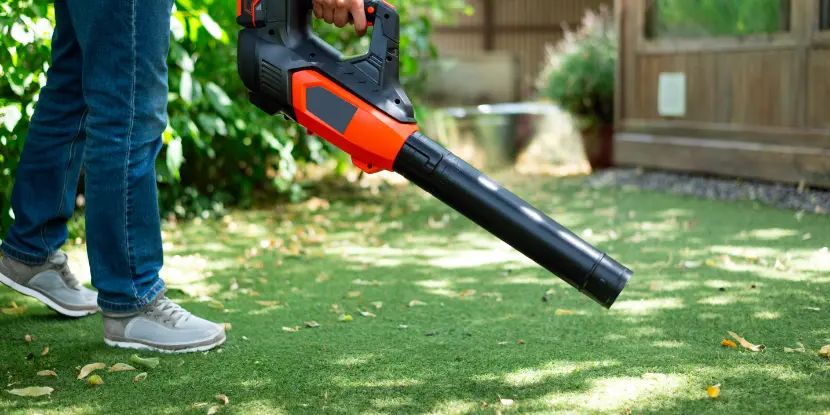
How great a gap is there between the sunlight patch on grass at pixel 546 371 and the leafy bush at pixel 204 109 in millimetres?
1690

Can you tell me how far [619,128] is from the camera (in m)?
5.82

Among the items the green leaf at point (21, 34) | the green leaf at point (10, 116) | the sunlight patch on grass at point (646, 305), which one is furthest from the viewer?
the green leaf at point (10, 116)

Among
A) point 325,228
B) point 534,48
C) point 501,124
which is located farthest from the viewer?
point 534,48

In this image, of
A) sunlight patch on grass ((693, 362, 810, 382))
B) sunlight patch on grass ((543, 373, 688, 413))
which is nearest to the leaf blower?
sunlight patch on grass ((543, 373, 688, 413))

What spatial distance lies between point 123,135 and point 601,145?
177 inches

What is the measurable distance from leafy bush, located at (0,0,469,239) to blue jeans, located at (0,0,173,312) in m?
0.52

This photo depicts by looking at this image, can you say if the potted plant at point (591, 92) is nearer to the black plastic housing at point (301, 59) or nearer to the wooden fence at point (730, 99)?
the wooden fence at point (730, 99)

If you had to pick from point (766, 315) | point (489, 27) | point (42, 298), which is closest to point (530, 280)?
point (766, 315)

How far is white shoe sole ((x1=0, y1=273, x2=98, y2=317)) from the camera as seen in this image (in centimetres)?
224

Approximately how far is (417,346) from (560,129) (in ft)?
16.5

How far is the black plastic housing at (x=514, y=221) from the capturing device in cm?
173

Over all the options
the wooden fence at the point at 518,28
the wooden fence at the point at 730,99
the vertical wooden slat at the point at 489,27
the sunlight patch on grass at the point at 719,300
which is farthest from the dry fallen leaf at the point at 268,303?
the vertical wooden slat at the point at 489,27

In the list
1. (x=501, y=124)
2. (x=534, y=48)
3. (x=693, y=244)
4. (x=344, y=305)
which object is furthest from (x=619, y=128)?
(x=534, y=48)

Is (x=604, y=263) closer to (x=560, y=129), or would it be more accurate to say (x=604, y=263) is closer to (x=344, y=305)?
(x=344, y=305)
